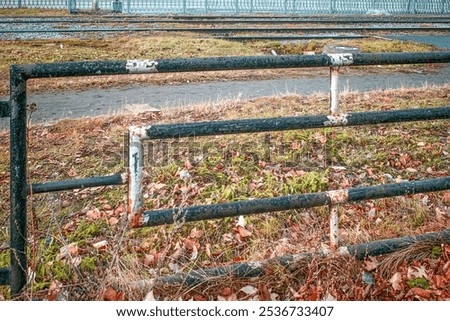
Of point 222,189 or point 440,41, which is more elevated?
point 440,41

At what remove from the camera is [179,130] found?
8.34 ft

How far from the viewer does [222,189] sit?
431 cm

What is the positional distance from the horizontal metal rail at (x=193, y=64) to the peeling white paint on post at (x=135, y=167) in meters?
0.34

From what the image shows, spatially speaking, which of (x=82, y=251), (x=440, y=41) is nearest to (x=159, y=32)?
(x=440, y=41)

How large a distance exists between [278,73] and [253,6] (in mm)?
22768

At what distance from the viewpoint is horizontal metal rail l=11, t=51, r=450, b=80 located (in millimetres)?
2375

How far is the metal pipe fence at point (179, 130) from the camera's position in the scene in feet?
7.84

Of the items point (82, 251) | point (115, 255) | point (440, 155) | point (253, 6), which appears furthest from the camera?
point (253, 6)

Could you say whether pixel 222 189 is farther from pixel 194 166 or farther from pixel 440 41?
pixel 440 41

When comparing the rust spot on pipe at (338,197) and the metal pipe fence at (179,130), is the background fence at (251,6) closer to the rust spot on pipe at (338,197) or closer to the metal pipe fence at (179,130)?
the metal pipe fence at (179,130)

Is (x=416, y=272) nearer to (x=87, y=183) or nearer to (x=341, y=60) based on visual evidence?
(x=341, y=60)

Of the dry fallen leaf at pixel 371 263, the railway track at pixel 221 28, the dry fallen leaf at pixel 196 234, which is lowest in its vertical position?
the dry fallen leaf at pixel 196 234

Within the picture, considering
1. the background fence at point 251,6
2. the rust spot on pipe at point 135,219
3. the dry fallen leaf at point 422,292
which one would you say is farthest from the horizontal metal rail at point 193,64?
the background fence at point 251,6

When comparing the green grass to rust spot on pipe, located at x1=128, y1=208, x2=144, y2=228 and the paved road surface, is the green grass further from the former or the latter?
the paved road surface
